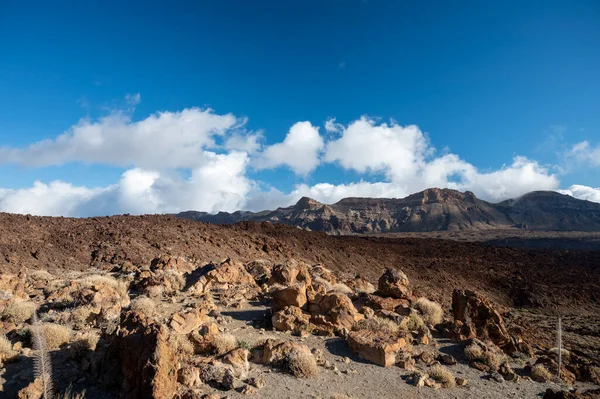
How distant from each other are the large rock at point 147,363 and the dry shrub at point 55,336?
224cm

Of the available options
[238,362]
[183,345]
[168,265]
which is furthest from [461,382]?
[168,265]

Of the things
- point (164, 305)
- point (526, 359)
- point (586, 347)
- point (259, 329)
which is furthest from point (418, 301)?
point (586, 347)

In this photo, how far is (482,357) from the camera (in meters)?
9.45

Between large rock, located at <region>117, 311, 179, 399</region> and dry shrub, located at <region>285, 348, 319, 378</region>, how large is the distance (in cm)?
249

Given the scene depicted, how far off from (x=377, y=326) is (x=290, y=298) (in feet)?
8.24

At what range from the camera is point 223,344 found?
7.88 m

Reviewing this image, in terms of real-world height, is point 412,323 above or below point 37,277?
below

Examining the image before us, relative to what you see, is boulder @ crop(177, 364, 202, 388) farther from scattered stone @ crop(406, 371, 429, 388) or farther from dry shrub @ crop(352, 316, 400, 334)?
dry shrub @ crop(352, 316, 400, 334)

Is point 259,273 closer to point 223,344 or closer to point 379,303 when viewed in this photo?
point 379,303

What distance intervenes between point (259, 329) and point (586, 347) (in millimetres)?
14887

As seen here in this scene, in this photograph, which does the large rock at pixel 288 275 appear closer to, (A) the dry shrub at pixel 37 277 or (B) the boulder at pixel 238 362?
(B) the boulder at pixel 238 362

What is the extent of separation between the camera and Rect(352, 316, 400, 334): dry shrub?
10312 millimetres

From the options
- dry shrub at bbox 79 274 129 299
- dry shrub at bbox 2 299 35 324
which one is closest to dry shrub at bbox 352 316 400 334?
dry shrub at bbox 79 274 129 299

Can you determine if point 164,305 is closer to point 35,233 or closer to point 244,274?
point 244,274
